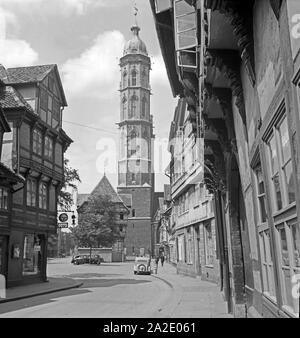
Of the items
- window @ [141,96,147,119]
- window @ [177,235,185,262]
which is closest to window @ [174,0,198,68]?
window @ [177,235,185,262]

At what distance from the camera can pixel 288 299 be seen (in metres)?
4.46

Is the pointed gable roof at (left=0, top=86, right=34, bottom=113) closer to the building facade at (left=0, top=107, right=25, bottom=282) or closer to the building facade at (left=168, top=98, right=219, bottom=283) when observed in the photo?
the building facade at (left=0, top=107, right=25, bottom=282)

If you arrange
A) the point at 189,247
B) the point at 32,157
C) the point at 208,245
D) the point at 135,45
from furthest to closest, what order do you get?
1. the point at 135,45
2. the point at 189,247
3. the point at 208,245
4. the point at 32,157

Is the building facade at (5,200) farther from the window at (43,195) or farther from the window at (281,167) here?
the window at (281,167)

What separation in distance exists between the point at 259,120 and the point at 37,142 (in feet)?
76.1

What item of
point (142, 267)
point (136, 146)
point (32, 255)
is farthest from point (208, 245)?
point (136, 146)

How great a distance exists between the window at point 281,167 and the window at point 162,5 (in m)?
8.11

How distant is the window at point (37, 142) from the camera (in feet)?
86.2

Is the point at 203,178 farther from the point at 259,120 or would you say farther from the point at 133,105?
the point at 133,105

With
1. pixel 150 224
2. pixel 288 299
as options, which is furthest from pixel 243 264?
pixel 150 224

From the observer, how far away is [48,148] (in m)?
28.5

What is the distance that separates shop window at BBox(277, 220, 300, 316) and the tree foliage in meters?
64.3
